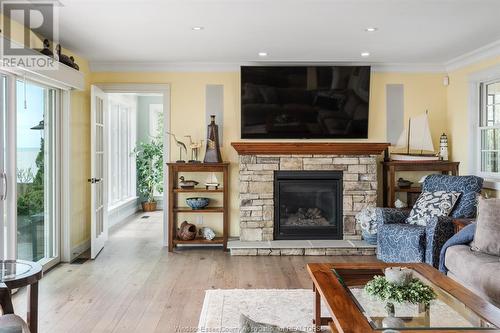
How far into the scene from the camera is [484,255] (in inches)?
139

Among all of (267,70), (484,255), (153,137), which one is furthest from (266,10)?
(153,137)

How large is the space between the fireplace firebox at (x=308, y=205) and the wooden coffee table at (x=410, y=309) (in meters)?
2.94

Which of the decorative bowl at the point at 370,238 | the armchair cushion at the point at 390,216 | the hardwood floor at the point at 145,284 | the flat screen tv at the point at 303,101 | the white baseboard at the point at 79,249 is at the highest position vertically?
the flat screen tv at the point at 303,101

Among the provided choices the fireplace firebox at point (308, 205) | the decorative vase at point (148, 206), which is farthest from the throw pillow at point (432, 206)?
the decorative vase at point (148, 206)

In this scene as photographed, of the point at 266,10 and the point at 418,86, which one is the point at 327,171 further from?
the point at 266,10

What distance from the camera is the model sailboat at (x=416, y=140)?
5.86 metres

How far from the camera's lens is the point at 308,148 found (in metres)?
5.75

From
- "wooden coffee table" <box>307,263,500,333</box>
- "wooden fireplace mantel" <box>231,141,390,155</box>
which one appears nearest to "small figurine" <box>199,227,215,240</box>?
"wooden fireplace mantel" <box>231,141,390,155</box>

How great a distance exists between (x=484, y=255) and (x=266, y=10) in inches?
102

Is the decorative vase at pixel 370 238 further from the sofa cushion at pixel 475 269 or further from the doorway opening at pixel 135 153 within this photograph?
the doorway opening at pixel 135 153

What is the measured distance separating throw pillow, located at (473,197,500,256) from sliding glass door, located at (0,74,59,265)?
3.89 meters

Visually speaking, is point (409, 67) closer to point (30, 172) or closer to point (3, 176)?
point (30, 172)

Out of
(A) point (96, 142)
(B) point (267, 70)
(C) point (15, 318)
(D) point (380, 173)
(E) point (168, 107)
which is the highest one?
(B) point (267, 70)

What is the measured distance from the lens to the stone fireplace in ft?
19.1
